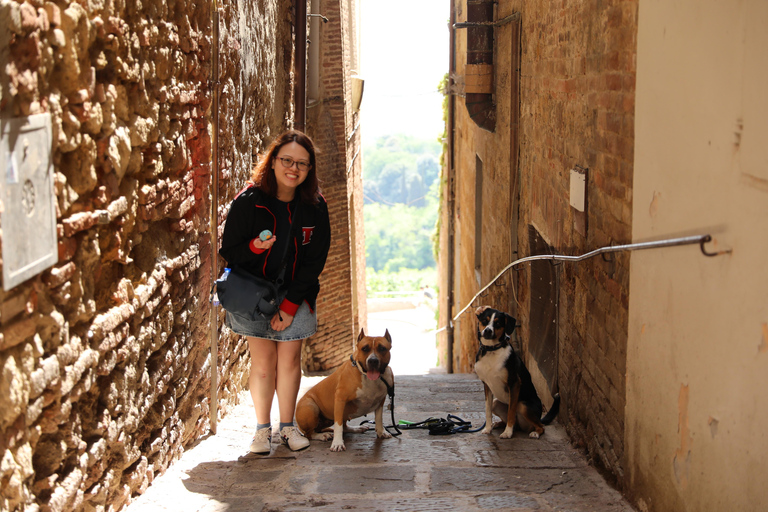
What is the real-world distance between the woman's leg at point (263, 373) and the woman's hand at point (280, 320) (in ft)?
0.48

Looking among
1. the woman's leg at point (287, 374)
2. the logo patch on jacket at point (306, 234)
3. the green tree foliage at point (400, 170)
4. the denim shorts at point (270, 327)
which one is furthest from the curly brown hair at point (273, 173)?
the green tree foliage at point (400, 170)

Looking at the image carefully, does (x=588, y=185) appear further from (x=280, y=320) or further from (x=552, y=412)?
(x=280, y=320)

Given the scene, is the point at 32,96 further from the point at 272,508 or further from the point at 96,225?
the point at 272,508

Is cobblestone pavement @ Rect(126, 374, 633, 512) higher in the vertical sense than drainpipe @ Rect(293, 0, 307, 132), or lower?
lower

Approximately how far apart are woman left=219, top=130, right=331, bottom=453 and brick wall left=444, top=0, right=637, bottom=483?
1.50 meters

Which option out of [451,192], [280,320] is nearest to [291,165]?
[280,320]

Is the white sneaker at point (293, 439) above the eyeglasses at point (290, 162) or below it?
below

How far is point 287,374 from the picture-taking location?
163 inches

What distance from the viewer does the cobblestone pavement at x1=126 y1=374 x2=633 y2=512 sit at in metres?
3.38

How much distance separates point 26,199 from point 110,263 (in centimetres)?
80

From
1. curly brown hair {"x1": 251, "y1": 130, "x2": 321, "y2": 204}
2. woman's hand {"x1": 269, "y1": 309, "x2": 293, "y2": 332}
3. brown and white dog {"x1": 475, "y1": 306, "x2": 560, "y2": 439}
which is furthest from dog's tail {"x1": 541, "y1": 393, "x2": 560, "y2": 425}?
curly brown hair {"x1": 251, "y1": 130, "x2": 321, "y2": 204}

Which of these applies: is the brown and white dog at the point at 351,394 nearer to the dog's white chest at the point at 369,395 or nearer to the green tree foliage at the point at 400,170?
the dog's white chest at the point at 369,395

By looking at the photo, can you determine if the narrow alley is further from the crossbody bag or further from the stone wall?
the crossbody bag

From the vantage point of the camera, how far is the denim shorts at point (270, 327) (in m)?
4.00
